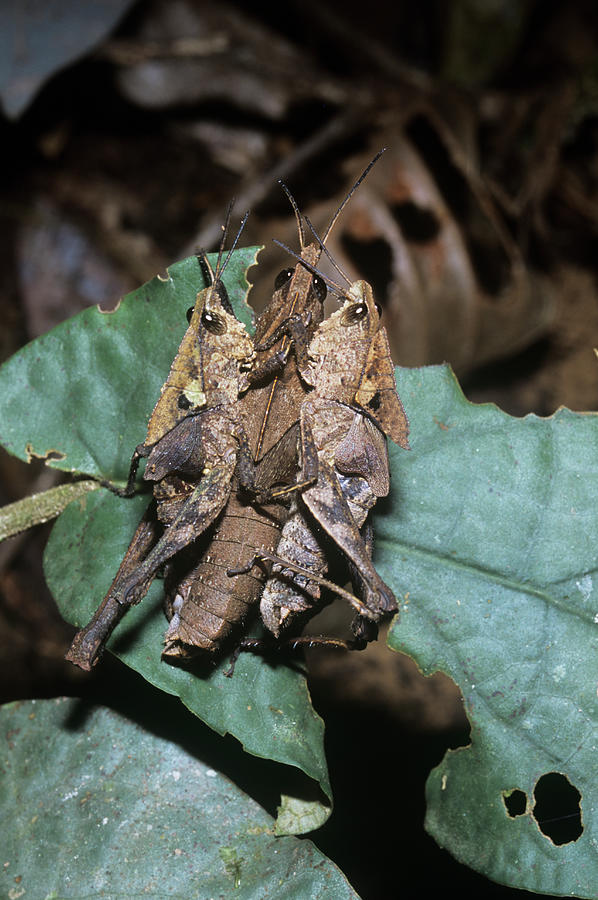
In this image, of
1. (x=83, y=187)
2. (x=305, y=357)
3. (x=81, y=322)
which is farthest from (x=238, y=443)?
(x=83, y=187)

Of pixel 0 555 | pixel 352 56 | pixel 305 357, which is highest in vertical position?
pixel 305 357

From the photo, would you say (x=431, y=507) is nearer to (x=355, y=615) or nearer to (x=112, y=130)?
(x=355, y=615)

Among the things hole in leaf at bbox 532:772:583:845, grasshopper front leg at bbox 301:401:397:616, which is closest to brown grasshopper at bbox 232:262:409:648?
grasshopper front leg at bbox 301:401:397:616

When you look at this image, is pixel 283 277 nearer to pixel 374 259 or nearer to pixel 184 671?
pixel 184 671

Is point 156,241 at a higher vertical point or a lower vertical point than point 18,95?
lower

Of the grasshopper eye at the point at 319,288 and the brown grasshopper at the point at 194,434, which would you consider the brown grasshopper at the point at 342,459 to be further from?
the brown grasshopper at the point at 194,434

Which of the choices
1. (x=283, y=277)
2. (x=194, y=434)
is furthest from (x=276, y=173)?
(x=194, y=434)

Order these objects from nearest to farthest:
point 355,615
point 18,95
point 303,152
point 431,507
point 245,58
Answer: point 355,615, point 431,507, point 18,95, point 303,152, point 245,58
